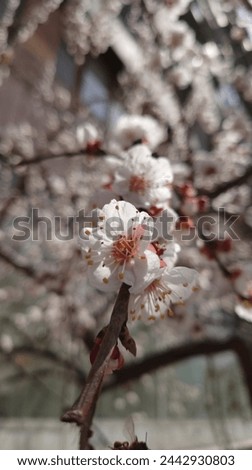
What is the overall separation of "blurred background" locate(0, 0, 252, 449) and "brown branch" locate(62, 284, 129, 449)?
121 cm

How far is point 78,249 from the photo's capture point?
5.82 ft

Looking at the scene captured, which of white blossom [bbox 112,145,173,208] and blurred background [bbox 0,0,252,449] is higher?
blurred background [bbox 0,0,252,449]

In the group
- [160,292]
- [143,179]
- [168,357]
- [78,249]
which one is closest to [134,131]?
[143,179]

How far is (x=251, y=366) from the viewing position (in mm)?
1749

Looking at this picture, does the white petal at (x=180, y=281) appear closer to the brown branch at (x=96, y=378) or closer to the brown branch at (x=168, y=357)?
the brown branch at (x=96, y=378)

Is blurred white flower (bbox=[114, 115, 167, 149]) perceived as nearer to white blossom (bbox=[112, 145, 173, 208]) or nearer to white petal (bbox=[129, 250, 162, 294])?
white blossom (bbox=[112, 145, 173, 208])

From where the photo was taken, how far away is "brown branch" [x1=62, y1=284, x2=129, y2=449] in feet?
1.38

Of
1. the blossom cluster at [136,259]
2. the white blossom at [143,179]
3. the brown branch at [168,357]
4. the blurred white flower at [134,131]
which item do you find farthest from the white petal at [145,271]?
the brown branch at [168,357]

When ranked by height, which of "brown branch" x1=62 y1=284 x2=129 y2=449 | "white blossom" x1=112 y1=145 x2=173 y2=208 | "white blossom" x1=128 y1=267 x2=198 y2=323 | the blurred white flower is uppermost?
the blurred white flower

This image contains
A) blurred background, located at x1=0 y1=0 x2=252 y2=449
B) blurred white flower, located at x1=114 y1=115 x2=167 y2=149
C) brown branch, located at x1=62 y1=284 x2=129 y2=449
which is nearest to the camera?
brown branch, located at x1=62 y1=284 x2=129 y2=449

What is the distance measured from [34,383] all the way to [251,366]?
195 centimetres

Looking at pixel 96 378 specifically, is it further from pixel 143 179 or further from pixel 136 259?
pixel 143 179

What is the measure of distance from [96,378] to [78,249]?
1.34 metres

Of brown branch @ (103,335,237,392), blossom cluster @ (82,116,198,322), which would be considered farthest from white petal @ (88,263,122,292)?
brown branch @ (103,335,237,392)
